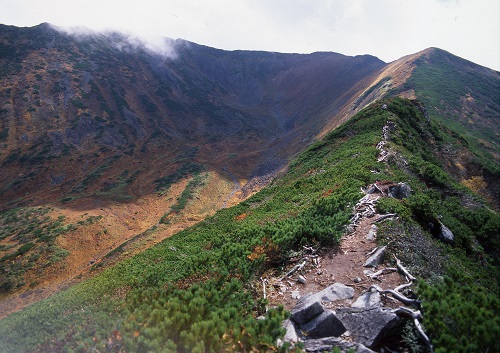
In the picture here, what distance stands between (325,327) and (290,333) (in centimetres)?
71

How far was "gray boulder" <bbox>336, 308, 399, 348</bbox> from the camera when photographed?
5.15 meters

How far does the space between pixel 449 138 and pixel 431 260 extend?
2685 centimetres

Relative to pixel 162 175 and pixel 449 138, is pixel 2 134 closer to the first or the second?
pixel 162 175

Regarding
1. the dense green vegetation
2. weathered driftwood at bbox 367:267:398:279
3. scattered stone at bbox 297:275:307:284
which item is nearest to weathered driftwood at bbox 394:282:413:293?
weathered driftwood at bbox 367:267:398:279

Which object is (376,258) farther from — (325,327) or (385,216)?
(325,327)

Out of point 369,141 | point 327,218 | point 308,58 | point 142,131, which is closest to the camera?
point 327,218

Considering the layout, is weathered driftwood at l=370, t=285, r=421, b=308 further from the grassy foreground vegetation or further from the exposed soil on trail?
the grassy foreground vegetation

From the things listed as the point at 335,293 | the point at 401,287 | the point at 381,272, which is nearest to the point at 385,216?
the point at 381,272

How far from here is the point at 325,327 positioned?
559cm

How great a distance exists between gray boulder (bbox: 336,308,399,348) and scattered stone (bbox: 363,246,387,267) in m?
2.00

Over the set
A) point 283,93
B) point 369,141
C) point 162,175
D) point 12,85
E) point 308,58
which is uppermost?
point 308,58

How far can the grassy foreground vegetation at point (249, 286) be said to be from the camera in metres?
4.93

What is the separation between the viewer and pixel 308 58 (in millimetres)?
114750

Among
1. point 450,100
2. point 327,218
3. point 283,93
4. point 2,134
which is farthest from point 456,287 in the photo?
point 283,93
